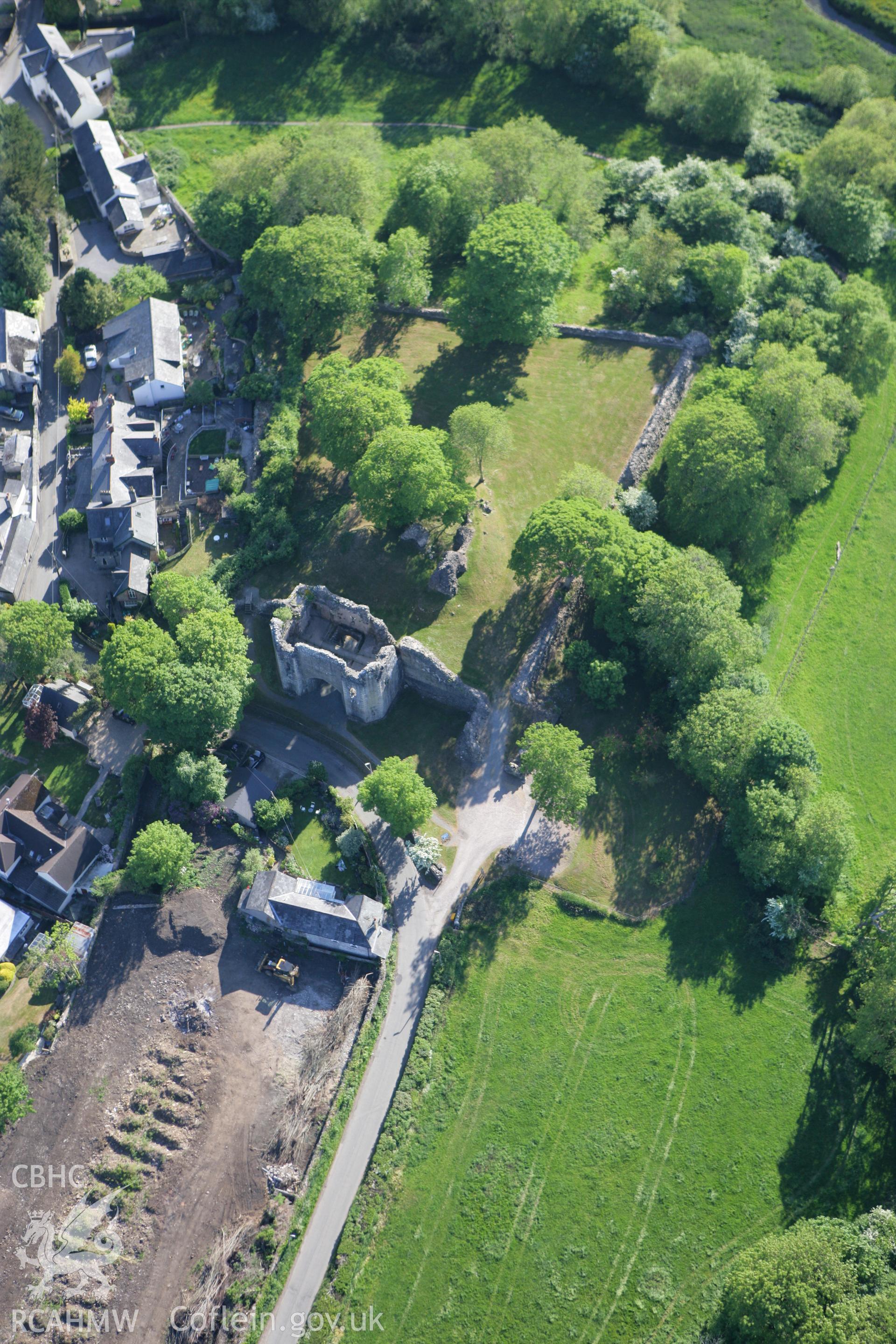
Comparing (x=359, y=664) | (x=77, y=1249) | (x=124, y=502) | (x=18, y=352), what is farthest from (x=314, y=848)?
(x=18, y=352)

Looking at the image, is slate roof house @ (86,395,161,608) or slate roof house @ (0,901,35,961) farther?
slate roof house @ (86,395,161,608)

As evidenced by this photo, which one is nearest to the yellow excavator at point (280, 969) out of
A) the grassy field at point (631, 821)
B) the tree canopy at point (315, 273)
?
the grassy field at point (631, 821)

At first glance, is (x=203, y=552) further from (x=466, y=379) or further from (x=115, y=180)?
(x=115, y=180)

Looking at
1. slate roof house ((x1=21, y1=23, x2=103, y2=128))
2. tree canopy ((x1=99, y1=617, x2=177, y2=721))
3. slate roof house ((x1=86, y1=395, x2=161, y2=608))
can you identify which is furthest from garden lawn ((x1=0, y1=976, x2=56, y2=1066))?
slate roof house ((x1=21, y1=23, x2=103, y2=128))

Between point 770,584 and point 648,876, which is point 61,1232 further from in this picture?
point 770,584

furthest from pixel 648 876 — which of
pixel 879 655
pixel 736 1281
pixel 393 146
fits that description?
pixel 393 146

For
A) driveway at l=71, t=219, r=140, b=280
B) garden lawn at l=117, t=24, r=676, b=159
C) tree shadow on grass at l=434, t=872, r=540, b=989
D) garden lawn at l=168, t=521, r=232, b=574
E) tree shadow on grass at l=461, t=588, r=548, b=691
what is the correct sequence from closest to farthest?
tree shadow on grass at l=434, t=872, r=540, b=989
tree shadow on grass at l=461, t=588, r=548, b=691
garden lawn at l=168, t=521, r=232, b=574
driveway at l=71, t=219, r=140, b=280
garden lawn at l=117, t=24, r=676, b=159

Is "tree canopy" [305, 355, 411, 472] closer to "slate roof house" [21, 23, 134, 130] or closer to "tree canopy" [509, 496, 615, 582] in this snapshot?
"tree canopy" [509, 496, 615, 582]
